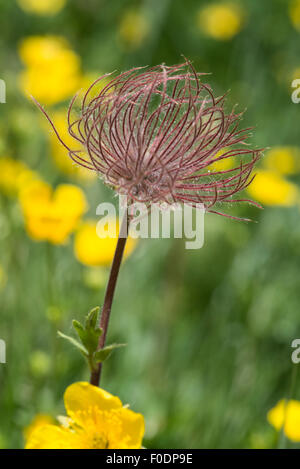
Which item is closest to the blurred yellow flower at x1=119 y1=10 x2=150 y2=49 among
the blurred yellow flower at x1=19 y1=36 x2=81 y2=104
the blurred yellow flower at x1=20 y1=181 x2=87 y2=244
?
the blurred yellow flower at x1=19 y1=36 x2=81 y2=104

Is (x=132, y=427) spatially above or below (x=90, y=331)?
below

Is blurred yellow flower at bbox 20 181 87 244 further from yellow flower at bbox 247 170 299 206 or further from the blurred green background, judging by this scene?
yellow flower at bbox 247 170 299 206

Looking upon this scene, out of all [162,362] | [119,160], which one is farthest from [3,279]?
[119,160]

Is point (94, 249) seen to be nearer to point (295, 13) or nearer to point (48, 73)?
point (48, 73)

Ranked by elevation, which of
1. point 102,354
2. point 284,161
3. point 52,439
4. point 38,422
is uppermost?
point 284,161

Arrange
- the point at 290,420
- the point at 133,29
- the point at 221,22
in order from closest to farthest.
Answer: the point at 290,420, the point at 133,29, the point at 221,22

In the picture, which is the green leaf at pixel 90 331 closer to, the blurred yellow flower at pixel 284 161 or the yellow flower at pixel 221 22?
the blurred yellow flower at pixel 284 161

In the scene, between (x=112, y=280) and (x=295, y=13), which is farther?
(x=295, y=13)

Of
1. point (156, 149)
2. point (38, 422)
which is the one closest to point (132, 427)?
point (156, 149)
